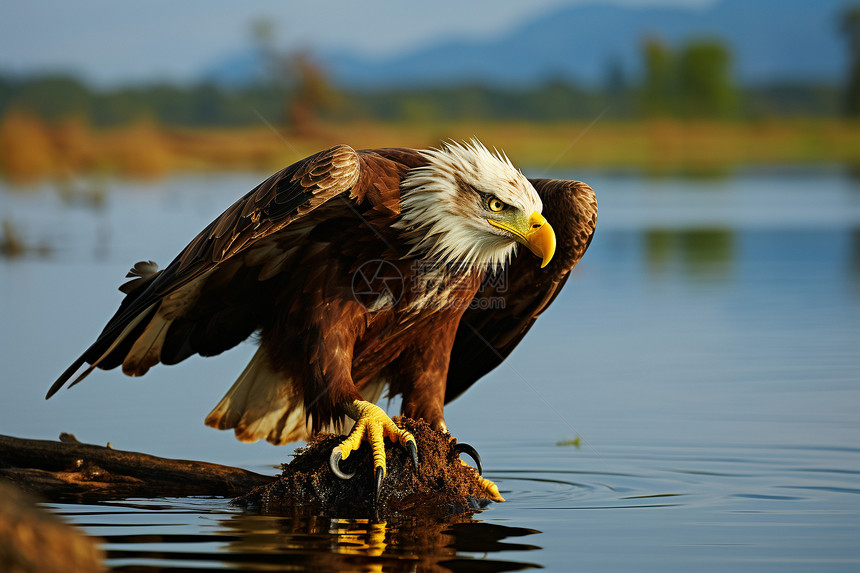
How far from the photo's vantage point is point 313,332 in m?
5.50

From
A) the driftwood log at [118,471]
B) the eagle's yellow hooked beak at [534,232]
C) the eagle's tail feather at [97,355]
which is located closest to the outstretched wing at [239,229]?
the eagle's tail feather at [97,355]

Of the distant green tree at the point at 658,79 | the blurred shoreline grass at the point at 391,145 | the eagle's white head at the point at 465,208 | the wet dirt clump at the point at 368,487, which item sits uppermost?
the distant green tree at the point at 658,79

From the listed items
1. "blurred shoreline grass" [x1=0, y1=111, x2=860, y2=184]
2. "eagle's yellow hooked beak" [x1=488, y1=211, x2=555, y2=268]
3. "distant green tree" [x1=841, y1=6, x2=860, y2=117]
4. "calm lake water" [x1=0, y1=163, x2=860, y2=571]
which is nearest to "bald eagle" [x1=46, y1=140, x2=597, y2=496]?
"eagle's yellow hooked beak" [x1=488, y1=211, x2=555, y2=268]

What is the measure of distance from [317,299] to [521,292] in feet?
4.13

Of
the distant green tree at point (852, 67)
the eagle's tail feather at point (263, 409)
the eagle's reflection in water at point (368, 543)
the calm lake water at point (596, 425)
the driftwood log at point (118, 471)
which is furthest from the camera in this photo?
the distant green tree at point (852, 67)

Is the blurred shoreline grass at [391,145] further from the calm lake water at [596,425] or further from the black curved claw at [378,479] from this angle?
the black curved claw at [378,479]

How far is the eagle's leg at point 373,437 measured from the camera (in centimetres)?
522

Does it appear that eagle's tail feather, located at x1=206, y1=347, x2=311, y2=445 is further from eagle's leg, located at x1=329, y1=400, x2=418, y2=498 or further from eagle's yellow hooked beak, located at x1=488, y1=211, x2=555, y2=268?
eagle's yellow hooked beak, located at x1=488, y1=211, x2=555, y2=268

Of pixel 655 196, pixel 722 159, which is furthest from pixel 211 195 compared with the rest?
pixel 722 159

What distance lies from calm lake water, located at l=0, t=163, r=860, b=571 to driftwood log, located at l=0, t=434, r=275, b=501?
15cm

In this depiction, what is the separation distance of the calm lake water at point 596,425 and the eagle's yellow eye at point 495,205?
1.26 metres

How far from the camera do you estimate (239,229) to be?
205 inches

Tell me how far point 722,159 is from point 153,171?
30.2m

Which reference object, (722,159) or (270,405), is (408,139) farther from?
(270,405)
